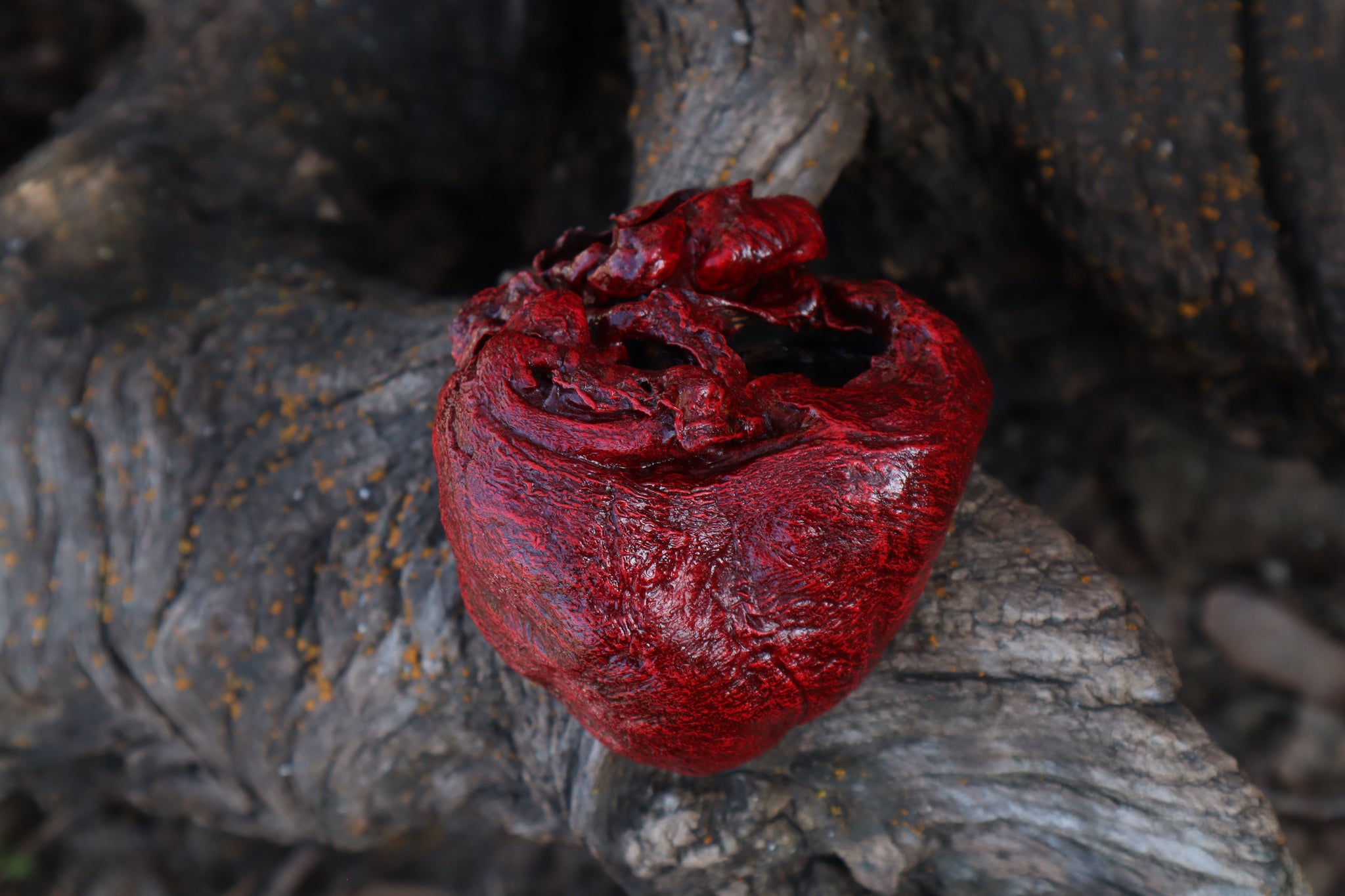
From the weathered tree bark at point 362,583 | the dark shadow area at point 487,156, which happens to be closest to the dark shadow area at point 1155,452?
the weathered tree bark at point 362,583

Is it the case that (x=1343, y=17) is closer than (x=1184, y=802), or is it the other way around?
(x=1184, y=802)

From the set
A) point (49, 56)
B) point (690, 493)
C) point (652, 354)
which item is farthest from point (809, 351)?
point (49, 56)

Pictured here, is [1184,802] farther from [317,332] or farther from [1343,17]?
[317,332]

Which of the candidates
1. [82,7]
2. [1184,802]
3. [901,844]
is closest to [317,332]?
[901,844]

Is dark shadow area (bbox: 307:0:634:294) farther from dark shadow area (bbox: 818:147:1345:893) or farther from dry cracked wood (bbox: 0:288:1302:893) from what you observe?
dark shadow area (bbox: 818:147:1345:893)

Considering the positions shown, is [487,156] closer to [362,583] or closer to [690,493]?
[362,583]

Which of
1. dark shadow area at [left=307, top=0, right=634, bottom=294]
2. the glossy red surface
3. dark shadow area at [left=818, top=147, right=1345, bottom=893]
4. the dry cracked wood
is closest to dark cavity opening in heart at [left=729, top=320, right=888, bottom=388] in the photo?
the glossy red surface
